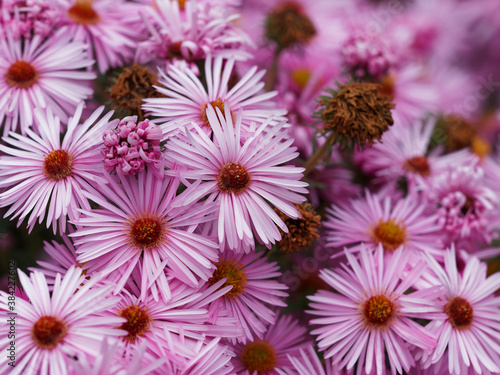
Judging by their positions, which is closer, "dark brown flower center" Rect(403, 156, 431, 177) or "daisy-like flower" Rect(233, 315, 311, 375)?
"daisy-like flower" Rect(233, 315, 311, 375)

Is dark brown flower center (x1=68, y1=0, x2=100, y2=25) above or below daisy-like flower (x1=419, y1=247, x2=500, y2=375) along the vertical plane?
above

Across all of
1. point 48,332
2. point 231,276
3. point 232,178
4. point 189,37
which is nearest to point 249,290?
point 231,276

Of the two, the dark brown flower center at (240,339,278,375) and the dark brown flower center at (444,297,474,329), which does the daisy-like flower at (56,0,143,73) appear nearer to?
the dark brown flower center at (240,339,278,375)

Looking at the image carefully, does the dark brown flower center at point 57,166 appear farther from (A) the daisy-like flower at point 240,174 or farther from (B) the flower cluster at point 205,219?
(A) the daisy-like flower at point 240,174

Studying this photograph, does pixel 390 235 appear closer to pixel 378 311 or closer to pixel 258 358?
pixel 378 311

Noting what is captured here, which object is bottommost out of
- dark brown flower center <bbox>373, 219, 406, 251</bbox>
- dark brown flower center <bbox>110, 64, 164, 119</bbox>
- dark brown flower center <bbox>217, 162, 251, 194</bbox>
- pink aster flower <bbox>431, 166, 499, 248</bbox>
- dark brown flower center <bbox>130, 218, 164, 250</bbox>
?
dark brown flower center <bbox>130, 218, 164, 250</bbox>

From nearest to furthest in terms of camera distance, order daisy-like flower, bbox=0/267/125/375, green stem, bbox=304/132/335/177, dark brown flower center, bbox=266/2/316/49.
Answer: daisy-like flower, bbox=0/267/125/375
green stem, bbox=304/132/335/177
dark brown flower center, bbox=266/2/316/49

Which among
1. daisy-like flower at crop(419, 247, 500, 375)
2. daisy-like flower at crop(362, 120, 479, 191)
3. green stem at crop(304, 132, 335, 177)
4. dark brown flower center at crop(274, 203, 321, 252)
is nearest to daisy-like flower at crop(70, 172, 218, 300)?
dark brown flower center at crop(274, 203, 321, 252)

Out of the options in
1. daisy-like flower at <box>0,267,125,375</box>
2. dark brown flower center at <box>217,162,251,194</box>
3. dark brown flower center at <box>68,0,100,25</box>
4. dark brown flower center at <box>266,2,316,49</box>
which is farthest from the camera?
dark brown flower center at <box>266,2,316,49</box>
